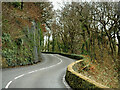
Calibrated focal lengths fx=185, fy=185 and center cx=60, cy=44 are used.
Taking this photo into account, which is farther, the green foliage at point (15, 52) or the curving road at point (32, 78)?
the green foliage at point (15, 52)

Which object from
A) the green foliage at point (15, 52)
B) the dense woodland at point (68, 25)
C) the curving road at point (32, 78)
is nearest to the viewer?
the curving road at point (32, 78)

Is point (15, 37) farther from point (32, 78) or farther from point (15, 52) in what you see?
point (32, 78)

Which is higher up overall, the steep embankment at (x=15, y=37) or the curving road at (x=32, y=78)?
the steep embankment at (x=15, y=37)

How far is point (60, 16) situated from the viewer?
47000 millimetres

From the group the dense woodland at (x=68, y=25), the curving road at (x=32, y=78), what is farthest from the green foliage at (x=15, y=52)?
the curving road at (x=32, y=78)

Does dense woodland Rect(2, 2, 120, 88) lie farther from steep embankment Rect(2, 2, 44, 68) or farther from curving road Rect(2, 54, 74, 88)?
curving road Rect(2, 54, 74, 88)

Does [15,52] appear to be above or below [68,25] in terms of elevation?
below

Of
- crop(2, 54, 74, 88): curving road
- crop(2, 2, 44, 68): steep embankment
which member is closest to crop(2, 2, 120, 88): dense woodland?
crop(2, 2, 44, 68): steep embankment

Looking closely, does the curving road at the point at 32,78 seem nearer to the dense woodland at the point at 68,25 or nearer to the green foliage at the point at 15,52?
the green foliage at the point at 15,52

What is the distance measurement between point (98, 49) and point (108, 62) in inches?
219

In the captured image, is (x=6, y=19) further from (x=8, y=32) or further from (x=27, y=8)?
(x=27, y=8)

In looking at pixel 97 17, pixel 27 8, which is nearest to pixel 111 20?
pixel 97 17

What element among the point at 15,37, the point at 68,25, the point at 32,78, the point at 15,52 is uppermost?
the point at 68,25

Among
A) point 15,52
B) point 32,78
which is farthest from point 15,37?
point 32,78
